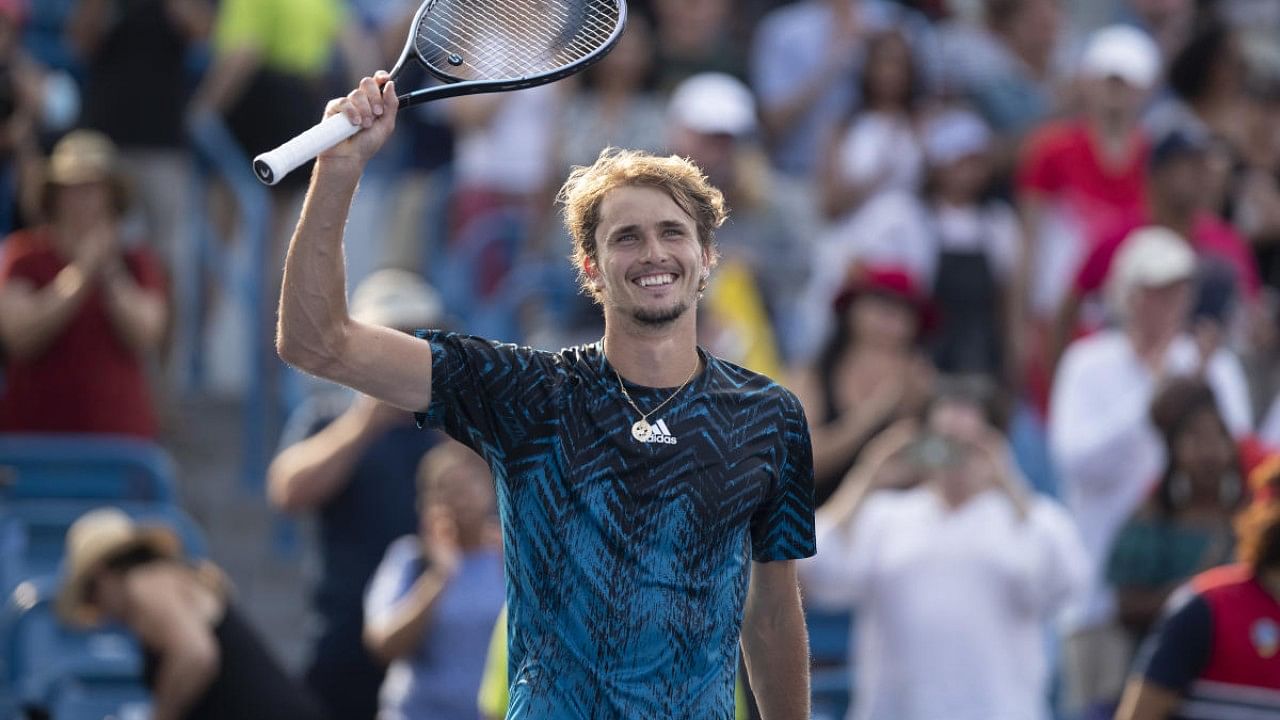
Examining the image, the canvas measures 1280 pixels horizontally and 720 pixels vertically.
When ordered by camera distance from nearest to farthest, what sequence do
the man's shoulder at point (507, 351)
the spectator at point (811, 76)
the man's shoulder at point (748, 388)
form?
the man's shoulder at point (507, 351)
the man's shoulder at point (748, 388)
the spectator at point (811, 76)

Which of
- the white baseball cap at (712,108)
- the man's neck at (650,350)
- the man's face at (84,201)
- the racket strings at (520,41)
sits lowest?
the man's neck at (650,350)

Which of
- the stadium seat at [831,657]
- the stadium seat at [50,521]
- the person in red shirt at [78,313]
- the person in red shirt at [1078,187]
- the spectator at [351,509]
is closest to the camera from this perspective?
the stadium seat at [831,657]

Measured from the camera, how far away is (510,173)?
35.9ft

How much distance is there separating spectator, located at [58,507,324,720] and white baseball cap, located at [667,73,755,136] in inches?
130

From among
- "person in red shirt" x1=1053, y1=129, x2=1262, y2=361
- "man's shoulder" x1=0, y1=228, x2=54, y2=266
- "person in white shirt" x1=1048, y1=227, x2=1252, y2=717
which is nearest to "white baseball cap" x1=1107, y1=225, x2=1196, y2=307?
"person in white shirt" x1=1048, y1=227, x2=1252, y2=717

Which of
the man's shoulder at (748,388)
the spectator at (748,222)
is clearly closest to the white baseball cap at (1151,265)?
the spectator at (748,222)

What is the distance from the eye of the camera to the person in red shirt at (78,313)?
862cm

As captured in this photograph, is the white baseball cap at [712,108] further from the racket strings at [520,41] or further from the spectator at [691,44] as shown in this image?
the racket strings at [520,41]

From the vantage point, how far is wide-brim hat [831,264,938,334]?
8.49 metres

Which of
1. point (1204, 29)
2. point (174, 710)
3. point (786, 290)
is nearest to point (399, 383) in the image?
point (174, 710)

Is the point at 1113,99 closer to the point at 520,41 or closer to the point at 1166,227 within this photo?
the point at 1166,227

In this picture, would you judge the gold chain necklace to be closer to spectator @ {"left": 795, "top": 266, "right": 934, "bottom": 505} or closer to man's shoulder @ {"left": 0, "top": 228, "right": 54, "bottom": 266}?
spectator @ {"left": 795, "top": 266, "right": 934, "bottom": 505}

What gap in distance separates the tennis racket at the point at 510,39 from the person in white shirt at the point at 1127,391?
4170 mm

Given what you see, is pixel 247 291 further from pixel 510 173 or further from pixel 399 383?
pixel 399 383
